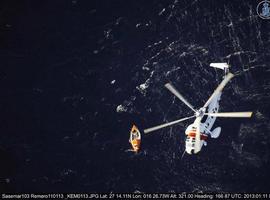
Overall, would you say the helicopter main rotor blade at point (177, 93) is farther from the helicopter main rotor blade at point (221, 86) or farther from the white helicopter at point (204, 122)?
the helicopter main rotor blade at point (221, 86)

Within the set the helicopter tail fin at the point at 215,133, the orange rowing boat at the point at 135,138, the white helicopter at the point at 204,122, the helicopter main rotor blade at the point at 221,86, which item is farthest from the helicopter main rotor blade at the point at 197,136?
the orange rowing boat at the point at 135,138

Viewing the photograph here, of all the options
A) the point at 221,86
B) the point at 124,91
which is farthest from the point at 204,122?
the point at 124,91

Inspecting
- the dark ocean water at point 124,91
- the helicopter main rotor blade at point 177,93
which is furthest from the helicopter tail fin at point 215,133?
the helicopter main rotor blade at point 177,93

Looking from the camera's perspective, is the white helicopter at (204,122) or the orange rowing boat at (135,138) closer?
the white helicopter at (204,122)

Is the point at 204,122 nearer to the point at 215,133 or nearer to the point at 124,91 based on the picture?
the point at 215,133

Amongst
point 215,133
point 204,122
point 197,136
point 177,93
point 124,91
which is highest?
point 124,91

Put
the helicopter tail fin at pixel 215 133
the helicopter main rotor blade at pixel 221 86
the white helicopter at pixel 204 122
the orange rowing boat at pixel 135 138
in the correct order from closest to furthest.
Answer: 1. the white helicopter at pixel 204 122
2. the helicopter main rotor blade at pixel 221 86
3. the helicopter tail fin at pixel 215 133
4. the orange rowing boat at pixel 135 138

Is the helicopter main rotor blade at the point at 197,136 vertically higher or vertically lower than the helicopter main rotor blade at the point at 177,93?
lower

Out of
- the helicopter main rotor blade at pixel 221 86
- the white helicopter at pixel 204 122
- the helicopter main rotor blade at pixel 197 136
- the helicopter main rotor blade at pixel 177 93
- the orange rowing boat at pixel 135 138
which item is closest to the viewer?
the helicopter main rotor blade at pixel 197 136

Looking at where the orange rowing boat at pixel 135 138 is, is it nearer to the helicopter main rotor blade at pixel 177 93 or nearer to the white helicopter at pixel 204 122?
the white helicopter at pixel 204 122

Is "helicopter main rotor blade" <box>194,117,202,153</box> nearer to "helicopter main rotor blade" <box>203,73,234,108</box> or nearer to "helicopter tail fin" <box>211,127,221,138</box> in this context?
"helicopter main rotor blade" <box>203,73,234,108</box>
